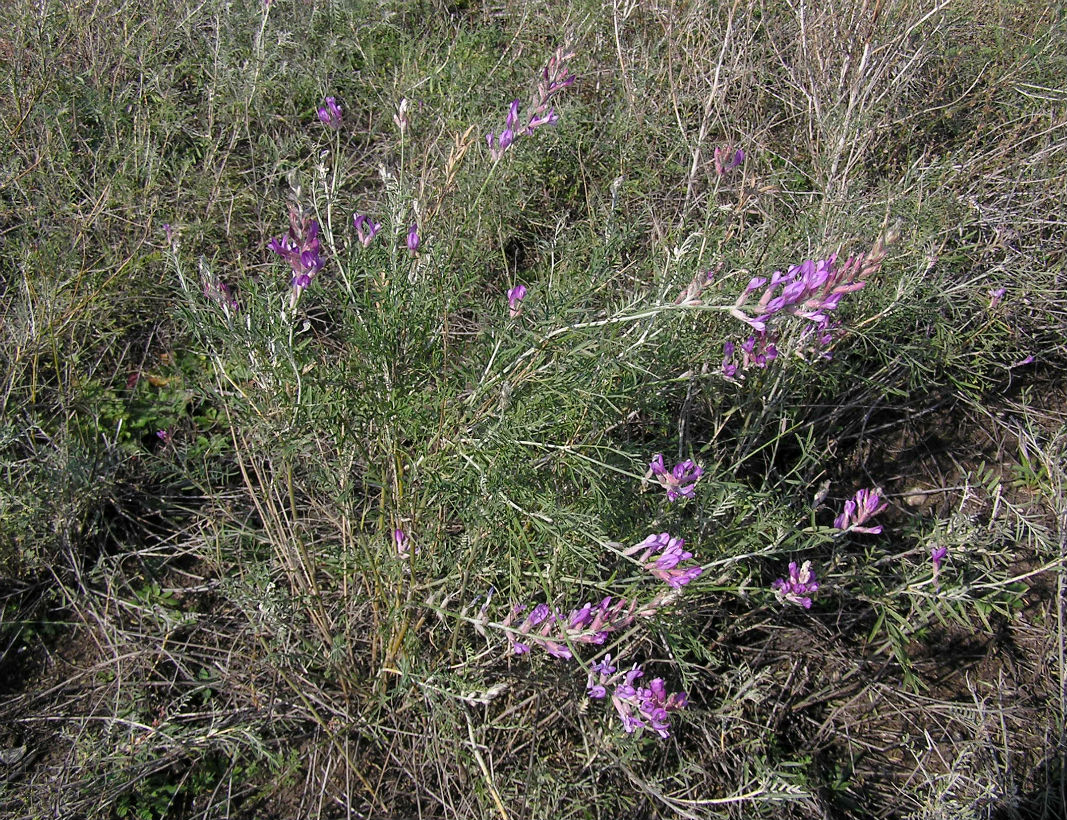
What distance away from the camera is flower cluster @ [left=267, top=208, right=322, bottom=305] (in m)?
1.66

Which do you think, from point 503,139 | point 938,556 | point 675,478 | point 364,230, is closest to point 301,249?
point 364,230

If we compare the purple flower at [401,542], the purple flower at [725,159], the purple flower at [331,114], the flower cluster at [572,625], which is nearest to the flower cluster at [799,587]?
the flower cluster at [572,625]

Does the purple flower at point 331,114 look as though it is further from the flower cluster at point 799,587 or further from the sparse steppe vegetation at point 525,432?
the flower cluster at point 799,587

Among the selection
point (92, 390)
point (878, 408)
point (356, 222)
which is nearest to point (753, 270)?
point (878, 408)

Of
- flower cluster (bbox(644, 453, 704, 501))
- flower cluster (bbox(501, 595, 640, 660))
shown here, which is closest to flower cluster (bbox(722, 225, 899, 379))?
flower cluster (bbox(644, 453, 704, 501))

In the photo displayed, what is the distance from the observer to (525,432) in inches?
71.5

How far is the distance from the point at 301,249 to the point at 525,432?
64cm

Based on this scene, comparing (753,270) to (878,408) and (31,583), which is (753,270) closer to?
(878,408)

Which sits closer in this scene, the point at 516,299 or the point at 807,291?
the point at 807,291

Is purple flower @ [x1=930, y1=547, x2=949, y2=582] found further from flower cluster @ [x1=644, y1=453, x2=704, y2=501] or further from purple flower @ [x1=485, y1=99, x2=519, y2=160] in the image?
purple flower @ [x1=485, y1=99, x2=519, y2=160]

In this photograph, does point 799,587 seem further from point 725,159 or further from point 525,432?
point 725,159

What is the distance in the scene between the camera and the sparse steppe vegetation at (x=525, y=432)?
192 cm

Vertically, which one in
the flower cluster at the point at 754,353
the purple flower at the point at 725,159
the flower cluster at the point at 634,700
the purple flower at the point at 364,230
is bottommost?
the flower cluster at the point at 634,700

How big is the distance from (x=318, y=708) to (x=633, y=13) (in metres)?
3.73
